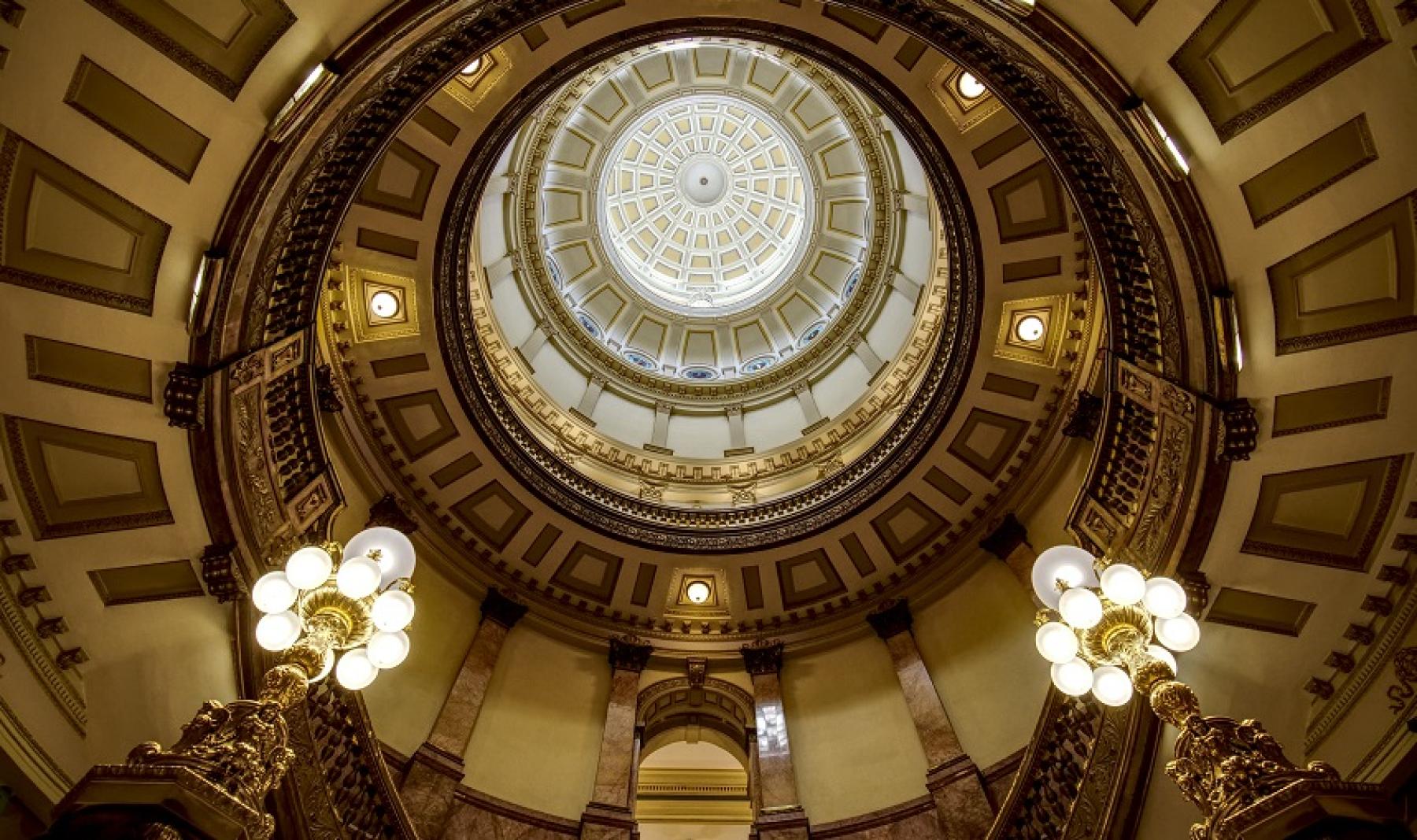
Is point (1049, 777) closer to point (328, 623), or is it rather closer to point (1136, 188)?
point (1136, 188)

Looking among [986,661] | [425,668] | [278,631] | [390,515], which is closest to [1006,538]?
[986,661]

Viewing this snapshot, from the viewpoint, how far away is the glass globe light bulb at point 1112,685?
6.20 metres

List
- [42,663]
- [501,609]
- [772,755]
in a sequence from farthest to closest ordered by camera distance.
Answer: [501,609] < [772,755] < [42,663]

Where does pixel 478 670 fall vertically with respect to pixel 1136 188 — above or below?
below

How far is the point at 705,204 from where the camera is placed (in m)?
26.7

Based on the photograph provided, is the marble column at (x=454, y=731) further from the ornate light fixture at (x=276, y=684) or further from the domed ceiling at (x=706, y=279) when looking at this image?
the ornate light fixture at (x=276, y=684)

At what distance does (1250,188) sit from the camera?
24.0 ft

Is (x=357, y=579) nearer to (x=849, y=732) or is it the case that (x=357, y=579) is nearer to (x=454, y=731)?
(x=454, y=731)

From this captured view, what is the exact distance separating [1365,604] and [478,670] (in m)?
12.1

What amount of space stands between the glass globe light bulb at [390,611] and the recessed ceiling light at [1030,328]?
11595 mm

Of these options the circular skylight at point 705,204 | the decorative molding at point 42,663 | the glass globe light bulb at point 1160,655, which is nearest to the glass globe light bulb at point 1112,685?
the glass globe light bulb at point 1160,655

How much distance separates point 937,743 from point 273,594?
986 cm

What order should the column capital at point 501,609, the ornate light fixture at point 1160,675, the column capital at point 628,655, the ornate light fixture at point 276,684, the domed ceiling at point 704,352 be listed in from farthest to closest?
the column capital at point 628,655 < the column capital at point 501,609 < the domed ceiling at point 704,352 < the ornate light fixture at point 1160,675 < the ornate light fixture at point 276,684

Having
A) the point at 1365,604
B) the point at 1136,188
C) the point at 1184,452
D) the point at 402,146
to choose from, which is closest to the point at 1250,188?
the point at 1136,188
